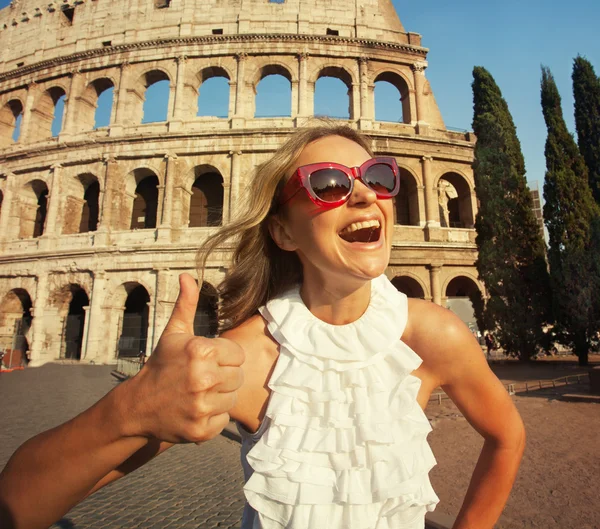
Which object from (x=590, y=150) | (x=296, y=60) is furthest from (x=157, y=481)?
(x=590, y=150)

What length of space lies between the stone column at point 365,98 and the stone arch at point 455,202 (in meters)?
3.98

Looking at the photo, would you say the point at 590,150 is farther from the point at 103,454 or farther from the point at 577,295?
the point at 103,454

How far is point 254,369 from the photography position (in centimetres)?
119

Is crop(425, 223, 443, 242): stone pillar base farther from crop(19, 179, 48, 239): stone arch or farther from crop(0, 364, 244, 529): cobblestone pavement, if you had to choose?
crop(19, 179, 48, 239): stone arch

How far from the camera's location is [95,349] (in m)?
13.6

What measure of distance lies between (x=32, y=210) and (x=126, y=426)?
19860 mm

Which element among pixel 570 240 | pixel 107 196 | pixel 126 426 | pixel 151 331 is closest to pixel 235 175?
pixel 107 196

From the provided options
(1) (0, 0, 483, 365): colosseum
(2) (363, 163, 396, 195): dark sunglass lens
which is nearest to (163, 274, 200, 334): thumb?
(2) (363, 163, 396, 195): dark sunglass lens

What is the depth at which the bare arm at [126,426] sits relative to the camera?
738mm

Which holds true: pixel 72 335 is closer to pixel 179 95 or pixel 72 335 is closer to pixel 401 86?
pixel 179 95

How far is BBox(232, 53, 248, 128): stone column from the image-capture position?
14625 millimetres

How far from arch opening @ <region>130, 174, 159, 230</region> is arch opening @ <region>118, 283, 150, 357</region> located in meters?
2.79

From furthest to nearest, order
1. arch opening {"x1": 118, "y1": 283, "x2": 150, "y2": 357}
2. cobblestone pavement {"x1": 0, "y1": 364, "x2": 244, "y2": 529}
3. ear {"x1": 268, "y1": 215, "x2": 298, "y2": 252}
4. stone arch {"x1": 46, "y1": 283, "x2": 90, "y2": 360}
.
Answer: stone arch {"x1": 46, "y1": 283, "x2": 90, "y2": 360}
arch opening {"x1": 118, "y1": 283, "x2": 150, "y2": 357}
cobblestone pavement {"x1": 0, "y1": 364, "x2": 244, "y2": 529}
ear {"x1": 268, "y1": 215, "x2": 298, "y2": 252}

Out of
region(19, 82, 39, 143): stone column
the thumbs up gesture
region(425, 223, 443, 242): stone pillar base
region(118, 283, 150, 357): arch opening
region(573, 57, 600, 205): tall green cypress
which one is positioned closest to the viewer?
the thumbs up gesture
